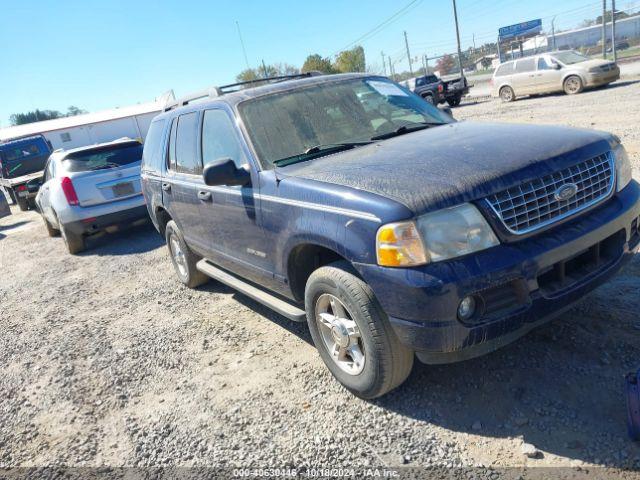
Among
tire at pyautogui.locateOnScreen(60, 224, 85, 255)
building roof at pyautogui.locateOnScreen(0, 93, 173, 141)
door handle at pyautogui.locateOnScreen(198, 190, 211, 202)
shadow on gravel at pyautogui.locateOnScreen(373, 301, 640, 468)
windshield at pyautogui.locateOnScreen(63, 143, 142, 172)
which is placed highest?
building roof at pyautogui.locateOnScreen(0, 93, 173, 141)

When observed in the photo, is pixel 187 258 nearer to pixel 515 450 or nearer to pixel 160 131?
pixel 160 131

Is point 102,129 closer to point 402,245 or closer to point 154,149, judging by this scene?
point 154,149

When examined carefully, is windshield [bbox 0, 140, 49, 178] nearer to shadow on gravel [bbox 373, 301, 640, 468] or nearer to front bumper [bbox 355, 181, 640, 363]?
shadow on gravel [bbox 373, 301, 640, 468]

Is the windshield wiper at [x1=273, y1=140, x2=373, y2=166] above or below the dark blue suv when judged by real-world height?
above

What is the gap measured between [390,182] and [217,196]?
174cm

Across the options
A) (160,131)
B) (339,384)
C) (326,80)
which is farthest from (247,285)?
(160,131)

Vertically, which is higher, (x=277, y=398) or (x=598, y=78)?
(x=598, y=78)

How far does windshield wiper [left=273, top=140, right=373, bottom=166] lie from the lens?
135 inches

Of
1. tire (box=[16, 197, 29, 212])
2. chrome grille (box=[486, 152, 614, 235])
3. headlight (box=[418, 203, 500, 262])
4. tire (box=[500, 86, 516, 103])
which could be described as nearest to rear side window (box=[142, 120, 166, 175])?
headlight (box=[418, 203, 500, 262])

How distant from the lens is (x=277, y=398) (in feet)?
10.9

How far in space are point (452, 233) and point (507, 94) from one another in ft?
67.4

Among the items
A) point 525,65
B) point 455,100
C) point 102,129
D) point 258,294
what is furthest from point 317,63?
point 258,294

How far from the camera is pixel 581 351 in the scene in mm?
3137

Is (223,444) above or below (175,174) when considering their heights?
below
